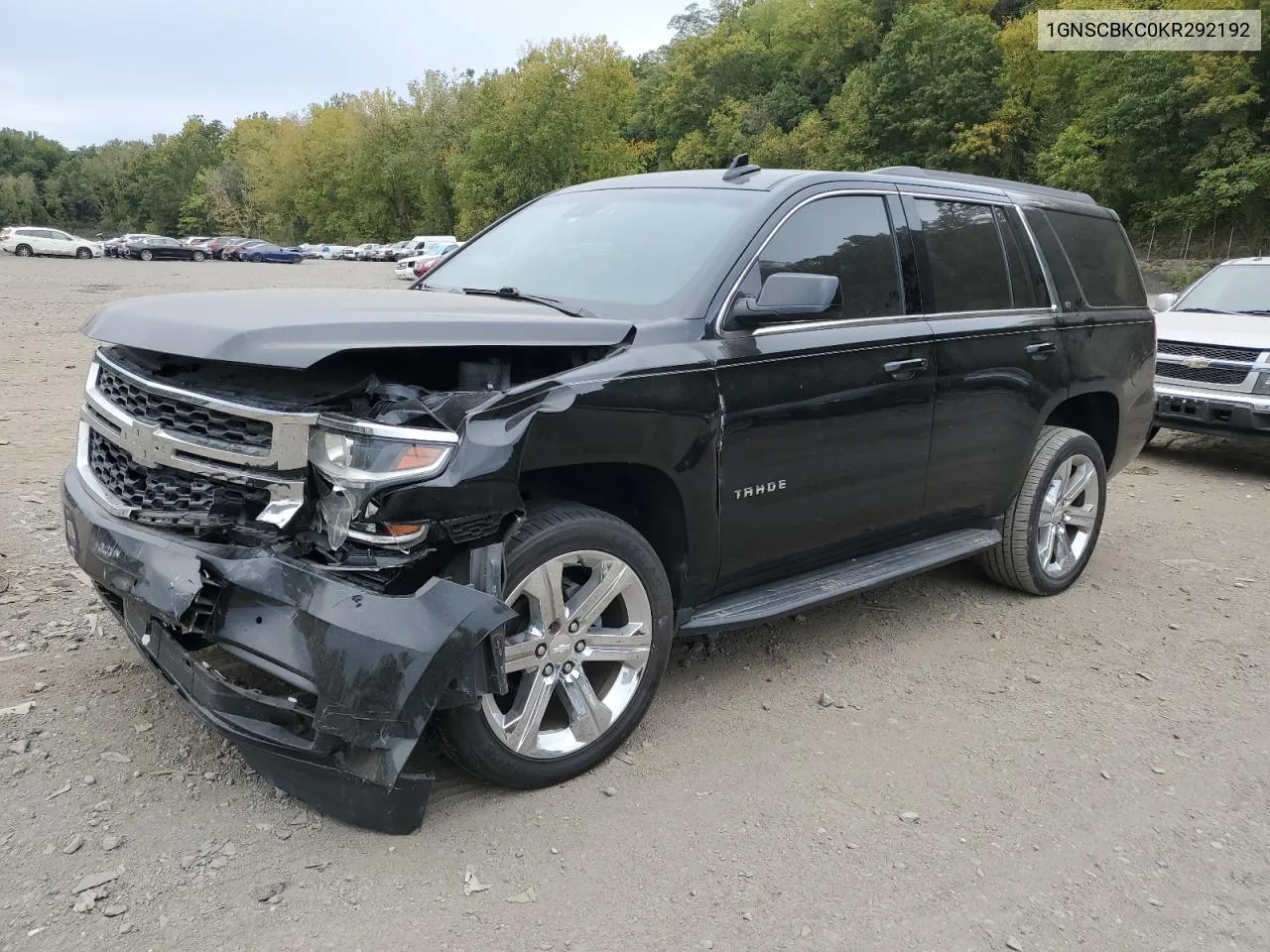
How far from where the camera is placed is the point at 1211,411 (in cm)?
802

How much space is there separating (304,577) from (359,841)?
795 millimetres

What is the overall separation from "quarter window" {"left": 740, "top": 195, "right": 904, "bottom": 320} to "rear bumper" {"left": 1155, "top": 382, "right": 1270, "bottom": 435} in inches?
210

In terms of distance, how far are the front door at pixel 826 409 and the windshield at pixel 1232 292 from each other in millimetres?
6564

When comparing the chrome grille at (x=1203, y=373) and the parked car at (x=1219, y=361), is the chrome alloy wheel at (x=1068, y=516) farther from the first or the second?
the chrome grille at (x=1203, y=373)

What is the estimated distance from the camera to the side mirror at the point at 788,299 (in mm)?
3295

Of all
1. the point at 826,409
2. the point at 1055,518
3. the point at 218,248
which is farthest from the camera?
the point at 218,248

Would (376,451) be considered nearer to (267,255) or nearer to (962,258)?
(962,258)

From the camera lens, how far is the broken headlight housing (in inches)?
100

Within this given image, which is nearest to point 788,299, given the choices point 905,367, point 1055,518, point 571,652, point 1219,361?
point 905,367

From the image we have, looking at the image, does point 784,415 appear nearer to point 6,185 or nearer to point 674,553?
point 674,553

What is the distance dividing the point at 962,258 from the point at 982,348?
1.38 feet

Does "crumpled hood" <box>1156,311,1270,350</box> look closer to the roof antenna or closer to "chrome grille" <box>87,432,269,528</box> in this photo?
the roof antenna

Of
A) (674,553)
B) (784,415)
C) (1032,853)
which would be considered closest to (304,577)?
(674,553)

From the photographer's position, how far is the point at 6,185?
4181 inches
